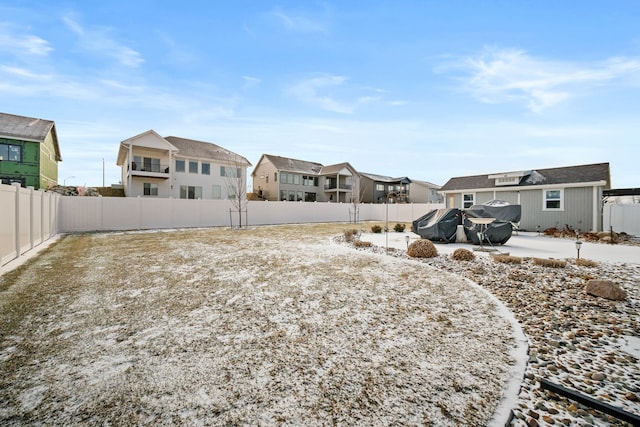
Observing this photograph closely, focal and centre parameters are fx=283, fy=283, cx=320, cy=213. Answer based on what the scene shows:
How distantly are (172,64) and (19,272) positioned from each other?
25.7ft

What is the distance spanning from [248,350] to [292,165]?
109 ft

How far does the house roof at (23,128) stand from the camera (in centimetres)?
2039

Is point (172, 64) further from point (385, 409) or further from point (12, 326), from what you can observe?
point (385, 409)

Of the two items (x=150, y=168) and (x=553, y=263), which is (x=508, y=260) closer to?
(x=553, y=263)

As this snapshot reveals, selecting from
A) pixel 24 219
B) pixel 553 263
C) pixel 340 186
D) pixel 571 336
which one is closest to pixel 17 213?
pixel 24 219

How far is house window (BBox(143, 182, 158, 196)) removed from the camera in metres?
24.3

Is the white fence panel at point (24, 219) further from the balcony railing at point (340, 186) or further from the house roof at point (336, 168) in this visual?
the balcony railing at point (340, 186)

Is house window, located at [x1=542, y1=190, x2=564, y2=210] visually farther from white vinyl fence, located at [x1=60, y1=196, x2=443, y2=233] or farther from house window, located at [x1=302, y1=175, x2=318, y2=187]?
house window, located at [x1=302, y1=175, x2=318, y2=187]

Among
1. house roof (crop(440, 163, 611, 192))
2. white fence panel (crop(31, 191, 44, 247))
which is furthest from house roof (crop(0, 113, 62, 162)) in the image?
house roof (crop(440, 163, 611, 192))

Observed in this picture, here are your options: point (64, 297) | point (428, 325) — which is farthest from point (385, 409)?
point (64, 297)

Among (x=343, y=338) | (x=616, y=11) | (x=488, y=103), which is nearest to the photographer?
(x=343, y=338)

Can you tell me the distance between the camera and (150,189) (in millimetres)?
24453

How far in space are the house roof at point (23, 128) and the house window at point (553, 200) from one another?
34429 millimetres

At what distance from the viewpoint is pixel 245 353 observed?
2945mm
